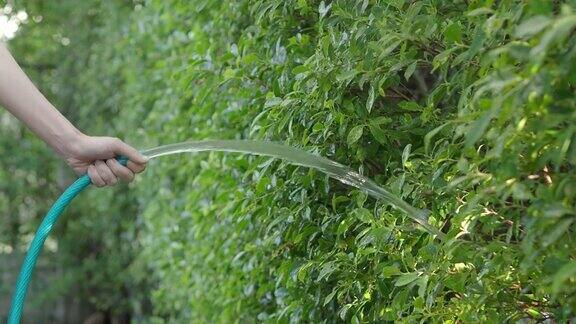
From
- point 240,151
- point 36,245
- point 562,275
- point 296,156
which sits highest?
point 36,245

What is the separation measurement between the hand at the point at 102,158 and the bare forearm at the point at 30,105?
1.0 inches

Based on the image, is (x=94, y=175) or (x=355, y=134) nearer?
(x=355, y=134)

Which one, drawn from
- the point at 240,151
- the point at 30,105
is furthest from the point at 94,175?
the point at 240,151

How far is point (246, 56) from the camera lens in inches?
126

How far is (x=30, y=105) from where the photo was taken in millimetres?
2562

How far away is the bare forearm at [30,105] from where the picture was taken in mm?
2533

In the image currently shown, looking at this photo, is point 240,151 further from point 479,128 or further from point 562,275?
point 562,275

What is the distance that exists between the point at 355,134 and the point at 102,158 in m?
0.65

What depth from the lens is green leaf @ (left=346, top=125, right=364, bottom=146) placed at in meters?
2.53

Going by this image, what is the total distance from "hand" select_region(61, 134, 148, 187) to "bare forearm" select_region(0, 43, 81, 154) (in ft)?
0.08

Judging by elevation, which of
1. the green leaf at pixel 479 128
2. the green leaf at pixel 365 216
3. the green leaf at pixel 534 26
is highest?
the green leaf at pixel 534 26

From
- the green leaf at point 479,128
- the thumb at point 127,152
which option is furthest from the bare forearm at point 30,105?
the green leaf at point 479,128

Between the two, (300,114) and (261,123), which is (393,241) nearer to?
(300,114)

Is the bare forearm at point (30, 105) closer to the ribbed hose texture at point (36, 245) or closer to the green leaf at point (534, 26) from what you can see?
the ribbed hose texture at point (36, 245)
